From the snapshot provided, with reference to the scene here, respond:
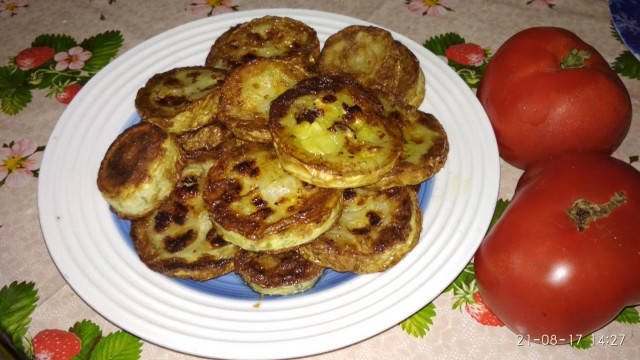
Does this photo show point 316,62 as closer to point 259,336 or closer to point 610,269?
point 259,336

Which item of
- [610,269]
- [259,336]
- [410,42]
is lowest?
[259,336]

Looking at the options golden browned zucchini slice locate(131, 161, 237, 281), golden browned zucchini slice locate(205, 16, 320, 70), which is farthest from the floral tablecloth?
golden browned zucchini slice locate(205, 16, 320, 70)

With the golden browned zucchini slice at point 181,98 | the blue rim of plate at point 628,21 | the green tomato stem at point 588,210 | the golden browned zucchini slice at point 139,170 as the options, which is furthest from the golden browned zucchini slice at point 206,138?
the blue rim of plate at point 628,21

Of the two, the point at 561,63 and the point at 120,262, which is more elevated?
the point at 561,63

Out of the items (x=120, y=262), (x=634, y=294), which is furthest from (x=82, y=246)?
(x=634, y=294)

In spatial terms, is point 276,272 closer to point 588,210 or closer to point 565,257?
point 565,257

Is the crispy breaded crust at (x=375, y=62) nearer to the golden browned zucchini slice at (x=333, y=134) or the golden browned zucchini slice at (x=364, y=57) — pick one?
the golden browned zucchini slice at (x=364, y=57)

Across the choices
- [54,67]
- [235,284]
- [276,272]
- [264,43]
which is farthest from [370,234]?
[54,67]
